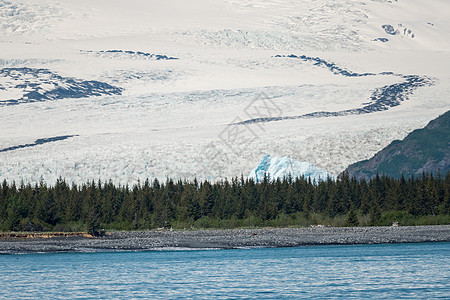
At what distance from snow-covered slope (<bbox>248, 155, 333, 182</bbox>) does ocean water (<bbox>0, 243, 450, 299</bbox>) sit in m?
26.3

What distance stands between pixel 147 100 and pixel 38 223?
1901 inches

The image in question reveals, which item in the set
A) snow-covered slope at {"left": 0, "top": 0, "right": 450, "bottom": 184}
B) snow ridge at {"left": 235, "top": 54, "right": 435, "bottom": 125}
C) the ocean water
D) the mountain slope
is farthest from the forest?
snow ridge at {"left": 235, "top": 54, "right": 435, "bottom": 125}

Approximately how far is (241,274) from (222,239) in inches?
663

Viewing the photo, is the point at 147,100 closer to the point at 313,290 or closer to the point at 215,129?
the point at 215,129

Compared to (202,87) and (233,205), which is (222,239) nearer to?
(233,205)

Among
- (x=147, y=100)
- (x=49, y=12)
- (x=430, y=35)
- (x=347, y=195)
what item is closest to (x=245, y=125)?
(x=147, y=100)

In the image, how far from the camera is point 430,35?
197750 millimetres

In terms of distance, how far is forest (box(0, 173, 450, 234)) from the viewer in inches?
2219

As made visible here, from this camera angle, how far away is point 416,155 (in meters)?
78.9

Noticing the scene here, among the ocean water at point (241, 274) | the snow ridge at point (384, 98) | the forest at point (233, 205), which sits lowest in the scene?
the ocean water at point (241, 274)

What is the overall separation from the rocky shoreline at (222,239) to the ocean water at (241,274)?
59.4 inches

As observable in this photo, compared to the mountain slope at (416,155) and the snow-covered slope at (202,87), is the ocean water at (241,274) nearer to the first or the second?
the snow-covered slope at (202,87)

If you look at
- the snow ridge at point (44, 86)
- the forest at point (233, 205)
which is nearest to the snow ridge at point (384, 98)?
the forest at point (233, 205)

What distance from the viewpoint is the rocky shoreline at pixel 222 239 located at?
154ft
